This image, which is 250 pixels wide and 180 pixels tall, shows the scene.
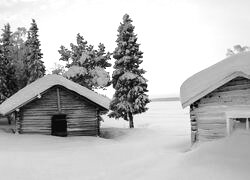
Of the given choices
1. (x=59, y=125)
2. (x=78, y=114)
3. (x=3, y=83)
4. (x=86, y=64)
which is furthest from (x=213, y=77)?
(x=3, y=83)

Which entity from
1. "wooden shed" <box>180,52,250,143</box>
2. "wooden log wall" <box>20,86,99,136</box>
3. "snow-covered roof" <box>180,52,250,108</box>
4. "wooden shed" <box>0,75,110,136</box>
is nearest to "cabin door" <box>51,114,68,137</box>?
"wooden shed" <box>0,75,110,136</box>

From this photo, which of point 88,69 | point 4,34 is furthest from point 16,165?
point 4,34

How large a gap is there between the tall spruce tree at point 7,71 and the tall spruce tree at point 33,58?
2.06m

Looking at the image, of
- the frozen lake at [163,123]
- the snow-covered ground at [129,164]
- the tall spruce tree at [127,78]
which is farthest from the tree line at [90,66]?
the snow-covered ground at [129,164]

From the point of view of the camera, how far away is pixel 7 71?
39.2 m

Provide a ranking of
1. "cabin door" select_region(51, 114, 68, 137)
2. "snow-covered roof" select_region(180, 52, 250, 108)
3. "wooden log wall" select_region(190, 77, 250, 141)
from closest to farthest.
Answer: "snow-covered roof" select_region(180, 52, 250, 108), "wooden log wall" select_region(190, 77, 250, 141), "cabin door" select_region(51, 114, 68, 137)

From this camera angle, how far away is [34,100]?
76.1 feet

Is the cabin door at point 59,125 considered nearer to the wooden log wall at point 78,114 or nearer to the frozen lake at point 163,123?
the wooden log wall at point 78,114

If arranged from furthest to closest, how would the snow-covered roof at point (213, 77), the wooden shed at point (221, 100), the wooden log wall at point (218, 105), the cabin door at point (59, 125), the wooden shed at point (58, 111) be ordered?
1. the cabin door at point (59, 125)
2. the wooden shed at point (58, 111)
3. the wooden log wall at point (218, 105)
4. the wooden shed at point (221, 100)
5. the snow-covered roof at point (213, 77)

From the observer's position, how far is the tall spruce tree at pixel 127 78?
30547 millimetres

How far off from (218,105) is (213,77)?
1.46 metres

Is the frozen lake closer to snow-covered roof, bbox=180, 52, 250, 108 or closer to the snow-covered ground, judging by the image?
snow-covered roof, bbox=180, 52, 250, 108

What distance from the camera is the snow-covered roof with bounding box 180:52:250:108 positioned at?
42.3ft

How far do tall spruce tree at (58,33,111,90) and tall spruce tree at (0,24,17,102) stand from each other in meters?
7.43
